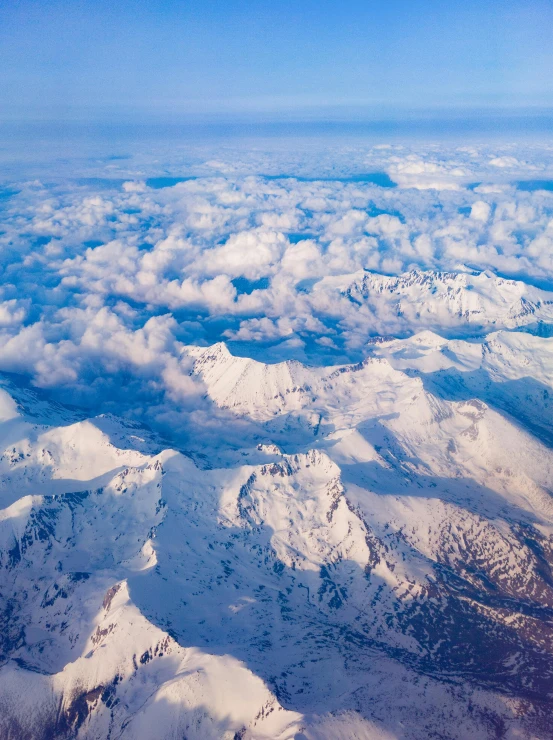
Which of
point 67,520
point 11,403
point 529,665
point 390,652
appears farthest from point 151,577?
point 11,403

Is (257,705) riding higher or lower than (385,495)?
higher

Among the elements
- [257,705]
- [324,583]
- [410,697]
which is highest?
[257,705]

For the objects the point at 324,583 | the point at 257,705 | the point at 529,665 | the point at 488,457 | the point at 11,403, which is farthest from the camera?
the point at 11,403

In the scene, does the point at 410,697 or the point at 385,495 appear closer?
the point at 410,697

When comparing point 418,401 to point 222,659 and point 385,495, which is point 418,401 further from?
point 222,659

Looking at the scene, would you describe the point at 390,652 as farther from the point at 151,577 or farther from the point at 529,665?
the point at 151,577

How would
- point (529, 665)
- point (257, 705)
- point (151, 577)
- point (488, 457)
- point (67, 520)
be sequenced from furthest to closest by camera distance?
1. point (488, 457)
2. point (67, 520)
3. point (151, 577)
4. point (529, 665)
5. point (257, 705)

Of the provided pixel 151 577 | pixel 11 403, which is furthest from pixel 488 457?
pixel 11 403
